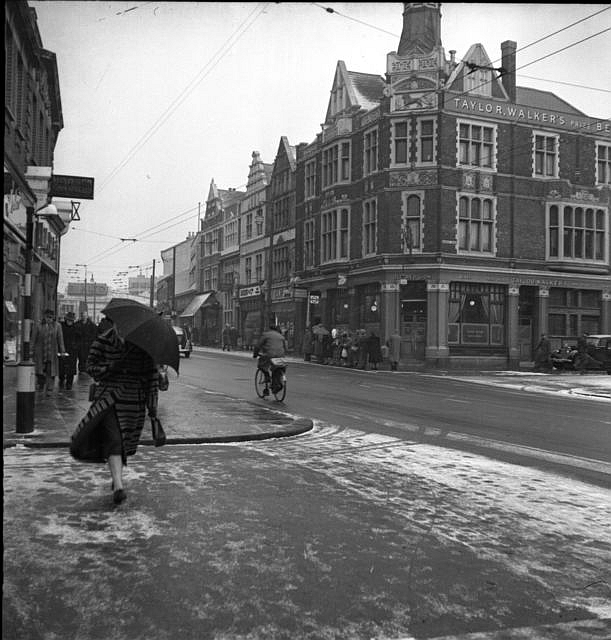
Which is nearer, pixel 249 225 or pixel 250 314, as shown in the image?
pixel 250 314

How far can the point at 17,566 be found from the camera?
4.19m

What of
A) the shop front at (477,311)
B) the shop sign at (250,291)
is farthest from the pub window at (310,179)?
the shop sign at (250,291)

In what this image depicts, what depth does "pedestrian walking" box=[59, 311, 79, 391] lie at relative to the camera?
16.0 metres

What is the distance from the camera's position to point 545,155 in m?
35.1

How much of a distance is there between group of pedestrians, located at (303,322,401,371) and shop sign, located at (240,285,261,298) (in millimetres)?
18978

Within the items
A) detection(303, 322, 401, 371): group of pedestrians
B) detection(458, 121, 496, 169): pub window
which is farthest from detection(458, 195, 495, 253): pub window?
detection(303, 322, 401, 371): group of pedestrians

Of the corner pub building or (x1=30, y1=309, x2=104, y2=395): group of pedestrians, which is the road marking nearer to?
(x1=30, y1=309, x2=104, y2=395): group of pedestrians

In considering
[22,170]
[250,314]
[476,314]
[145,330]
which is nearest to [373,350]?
[476,314]

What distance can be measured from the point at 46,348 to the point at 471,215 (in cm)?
2432

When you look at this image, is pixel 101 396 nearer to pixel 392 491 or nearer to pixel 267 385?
pixel 392 491

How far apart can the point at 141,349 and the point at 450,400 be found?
39.0 ft

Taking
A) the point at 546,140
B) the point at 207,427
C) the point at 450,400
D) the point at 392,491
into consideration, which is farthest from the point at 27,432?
the point at 546,140

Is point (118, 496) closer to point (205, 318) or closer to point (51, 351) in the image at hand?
point (51, 351)

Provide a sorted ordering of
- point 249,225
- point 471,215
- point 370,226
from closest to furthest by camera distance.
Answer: point 471,215, point 370,226, point 249,225
